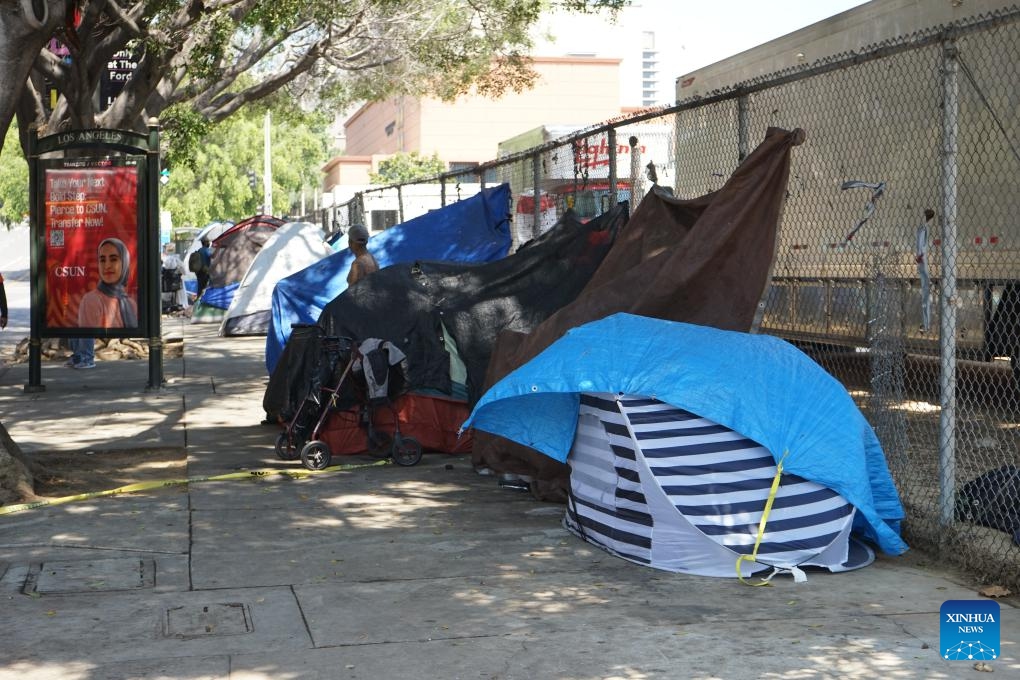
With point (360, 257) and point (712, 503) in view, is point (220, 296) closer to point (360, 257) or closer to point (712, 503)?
point (360, 257)

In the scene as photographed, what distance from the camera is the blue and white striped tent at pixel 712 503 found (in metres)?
6.18

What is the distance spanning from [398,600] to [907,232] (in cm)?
760

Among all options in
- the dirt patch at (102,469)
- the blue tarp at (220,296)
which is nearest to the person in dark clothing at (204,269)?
the blue tarp at (220,296)

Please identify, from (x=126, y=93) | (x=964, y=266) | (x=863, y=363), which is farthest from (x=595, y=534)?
(x=126, y=93)

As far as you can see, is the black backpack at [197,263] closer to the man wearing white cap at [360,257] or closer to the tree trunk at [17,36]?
the man wearing white cap at [360,257]

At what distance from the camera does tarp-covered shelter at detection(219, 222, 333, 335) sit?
21.6 metres

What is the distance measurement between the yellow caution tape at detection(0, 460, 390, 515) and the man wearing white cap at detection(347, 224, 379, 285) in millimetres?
2778

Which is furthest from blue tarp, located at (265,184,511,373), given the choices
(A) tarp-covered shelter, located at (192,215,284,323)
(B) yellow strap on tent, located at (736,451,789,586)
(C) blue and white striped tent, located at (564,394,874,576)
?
(A) tarp-covered shelter, located at (192,215,284,323)

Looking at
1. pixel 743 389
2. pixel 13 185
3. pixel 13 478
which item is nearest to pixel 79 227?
pixel 13 478

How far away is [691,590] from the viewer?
599 cm

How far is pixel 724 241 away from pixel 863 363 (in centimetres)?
924

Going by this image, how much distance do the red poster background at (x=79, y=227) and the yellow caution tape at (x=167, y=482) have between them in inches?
196

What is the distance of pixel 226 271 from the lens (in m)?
25.8

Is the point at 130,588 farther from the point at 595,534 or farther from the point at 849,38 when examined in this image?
the point at 849,38
